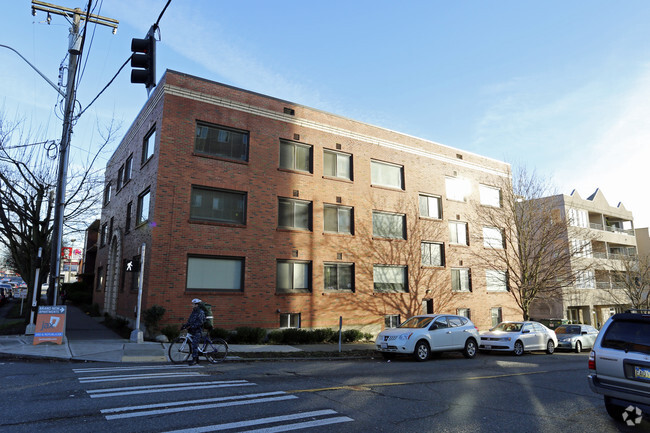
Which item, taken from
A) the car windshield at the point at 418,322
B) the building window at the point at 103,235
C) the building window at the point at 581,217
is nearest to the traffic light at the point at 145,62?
the car windshield at the point at 418,322

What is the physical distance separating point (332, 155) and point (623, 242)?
38995 mm

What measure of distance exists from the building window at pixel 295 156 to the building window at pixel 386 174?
13.7 ft

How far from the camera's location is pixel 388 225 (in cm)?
2370

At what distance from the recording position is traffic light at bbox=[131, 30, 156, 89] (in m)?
7.98

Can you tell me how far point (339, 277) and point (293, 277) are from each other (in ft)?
8.88

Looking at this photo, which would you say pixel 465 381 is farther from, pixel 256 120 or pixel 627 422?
pixel 256 120

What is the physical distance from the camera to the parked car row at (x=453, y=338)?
1397 cm

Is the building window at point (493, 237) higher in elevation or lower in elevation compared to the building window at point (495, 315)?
higher

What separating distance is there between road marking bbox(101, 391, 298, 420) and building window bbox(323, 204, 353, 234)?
46.7ft

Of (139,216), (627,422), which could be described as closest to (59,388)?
(627,422)

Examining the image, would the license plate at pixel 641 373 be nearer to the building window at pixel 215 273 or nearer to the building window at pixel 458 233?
the building window at pixel 215 273

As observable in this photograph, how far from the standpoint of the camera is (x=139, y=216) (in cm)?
1980

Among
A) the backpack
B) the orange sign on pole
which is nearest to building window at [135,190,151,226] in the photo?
the backpack

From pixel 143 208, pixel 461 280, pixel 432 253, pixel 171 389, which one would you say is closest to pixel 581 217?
pixel 461 280
